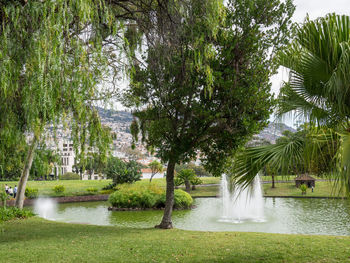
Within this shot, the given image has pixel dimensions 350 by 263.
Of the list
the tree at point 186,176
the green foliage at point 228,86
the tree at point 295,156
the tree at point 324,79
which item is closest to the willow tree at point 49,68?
the tree at point 295,156

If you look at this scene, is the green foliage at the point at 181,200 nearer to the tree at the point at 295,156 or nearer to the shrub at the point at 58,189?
the shrub at the point at 58,189

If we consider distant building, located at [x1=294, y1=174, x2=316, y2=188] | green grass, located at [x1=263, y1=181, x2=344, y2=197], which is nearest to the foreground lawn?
green grass, located at [x1=263, y1=181, x2=344, y2=197]

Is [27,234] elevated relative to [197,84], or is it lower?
lower

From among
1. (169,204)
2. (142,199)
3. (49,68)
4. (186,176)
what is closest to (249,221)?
(169,204)

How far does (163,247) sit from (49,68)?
5.14 m

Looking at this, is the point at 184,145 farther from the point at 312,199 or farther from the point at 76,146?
the point at 312,199

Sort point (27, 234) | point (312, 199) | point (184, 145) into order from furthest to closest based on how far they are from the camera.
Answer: point (312, 199)
point (184, 145)
point (27, 234)

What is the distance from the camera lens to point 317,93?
5.07 m

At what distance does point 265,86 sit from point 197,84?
204 centimetres

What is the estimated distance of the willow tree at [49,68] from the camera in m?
3.95

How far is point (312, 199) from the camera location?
83.5ft

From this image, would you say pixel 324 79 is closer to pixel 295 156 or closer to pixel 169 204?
pixel 295 156

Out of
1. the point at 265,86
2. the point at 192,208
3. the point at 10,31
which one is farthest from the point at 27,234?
the point at 192,208

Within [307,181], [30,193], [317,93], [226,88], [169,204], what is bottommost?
[30,193]
